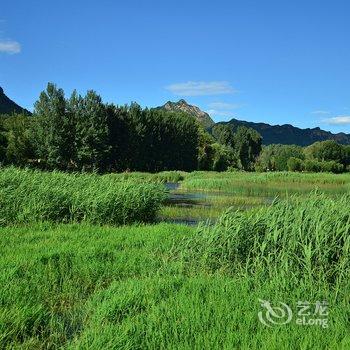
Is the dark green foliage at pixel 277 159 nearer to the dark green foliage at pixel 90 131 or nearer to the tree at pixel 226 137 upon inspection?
the tree at pixel 226 137

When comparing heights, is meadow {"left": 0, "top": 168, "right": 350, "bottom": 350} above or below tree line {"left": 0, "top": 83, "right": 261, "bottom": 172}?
below

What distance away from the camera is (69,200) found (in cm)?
1716

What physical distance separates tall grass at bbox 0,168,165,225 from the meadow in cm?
140

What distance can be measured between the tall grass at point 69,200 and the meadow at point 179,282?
4.59 feet

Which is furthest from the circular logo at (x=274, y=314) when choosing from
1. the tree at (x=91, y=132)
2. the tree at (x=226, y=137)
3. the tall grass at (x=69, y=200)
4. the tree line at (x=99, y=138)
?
the tree at (x=226, y=137)

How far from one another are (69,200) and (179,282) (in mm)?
9684

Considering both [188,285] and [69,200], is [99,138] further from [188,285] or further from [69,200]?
[188,285]

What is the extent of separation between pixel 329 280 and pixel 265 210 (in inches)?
114

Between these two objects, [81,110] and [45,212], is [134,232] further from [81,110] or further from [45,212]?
[81,110]

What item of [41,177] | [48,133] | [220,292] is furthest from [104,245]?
[48,133]

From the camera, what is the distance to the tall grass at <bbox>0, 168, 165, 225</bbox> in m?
16.1

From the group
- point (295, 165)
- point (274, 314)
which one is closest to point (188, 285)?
point (274, 314)

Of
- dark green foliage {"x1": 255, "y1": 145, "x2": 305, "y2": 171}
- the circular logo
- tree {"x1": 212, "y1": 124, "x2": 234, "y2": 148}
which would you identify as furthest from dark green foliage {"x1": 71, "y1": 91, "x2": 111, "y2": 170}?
tree {"x1": 212, "y1": 124, "x2": 234, "y2": 148}

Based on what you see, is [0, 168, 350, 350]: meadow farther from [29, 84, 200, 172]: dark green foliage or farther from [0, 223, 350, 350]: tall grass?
[29, 84, 200, 172]: dark green foliage
